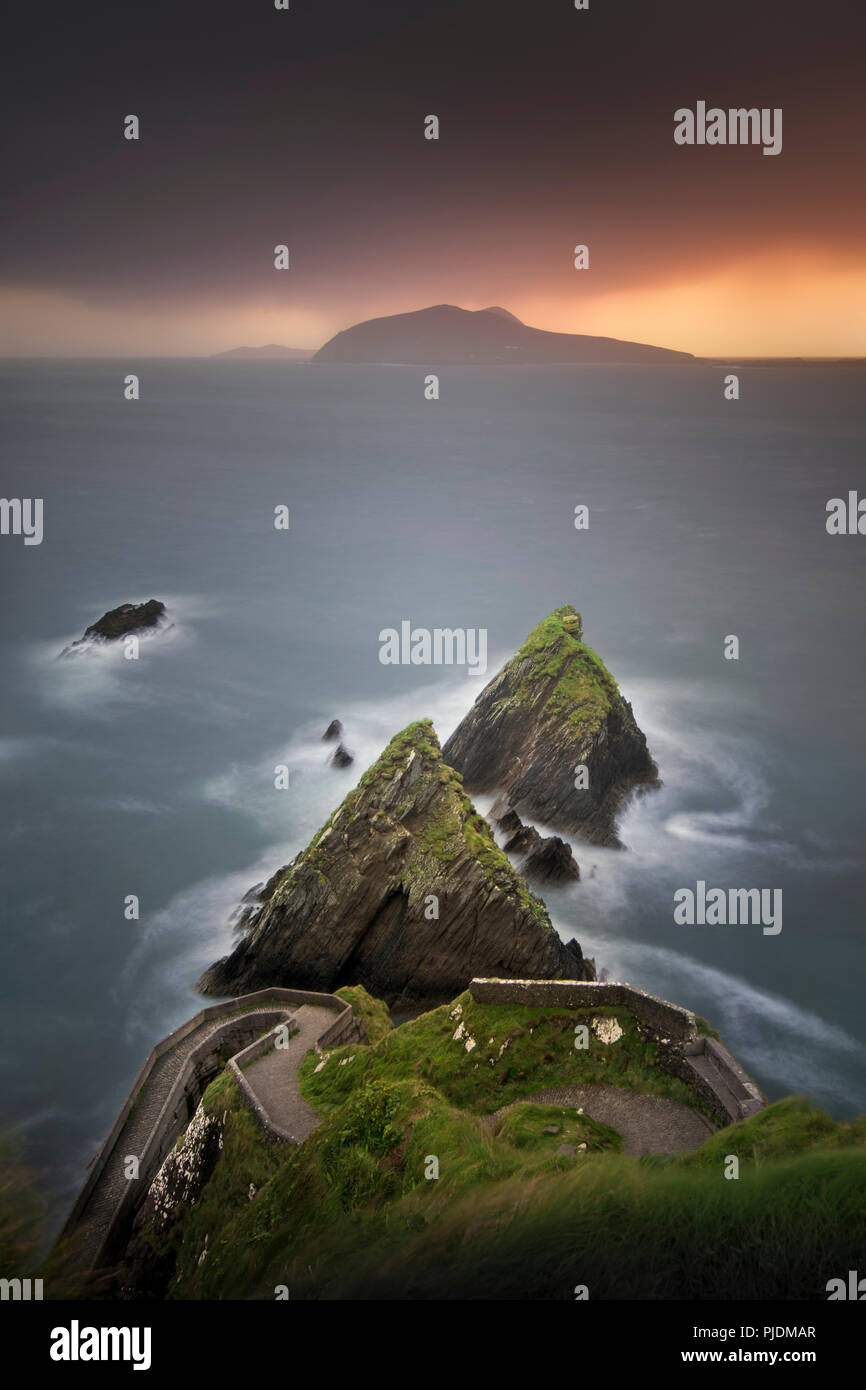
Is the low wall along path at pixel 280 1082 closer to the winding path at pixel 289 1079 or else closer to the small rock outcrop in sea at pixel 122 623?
the winding path at pixel 289 1079

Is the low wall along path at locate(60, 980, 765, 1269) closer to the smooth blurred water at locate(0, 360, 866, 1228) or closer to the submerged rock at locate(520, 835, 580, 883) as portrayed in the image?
the smooth blurred water at locate(0, 360, 866, 1228)

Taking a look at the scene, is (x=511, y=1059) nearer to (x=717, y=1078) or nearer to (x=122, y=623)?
(x=717, y=1078)

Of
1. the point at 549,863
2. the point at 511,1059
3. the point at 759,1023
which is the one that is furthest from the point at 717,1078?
the point at 549,863

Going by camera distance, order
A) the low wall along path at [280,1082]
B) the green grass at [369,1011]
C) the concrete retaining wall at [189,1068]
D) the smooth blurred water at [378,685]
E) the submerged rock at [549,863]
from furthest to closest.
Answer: the submerged rock at [549,863], the smooth blurred water at [378,685], the green grass at [369,1011], the concrete retaining wall at [189,1068], the low wall along path at [280,1082]

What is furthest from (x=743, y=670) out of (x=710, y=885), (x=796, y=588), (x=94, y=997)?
(x=94, y=997)

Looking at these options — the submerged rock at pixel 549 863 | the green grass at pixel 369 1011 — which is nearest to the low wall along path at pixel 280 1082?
the green grass at pixel 369 1011
